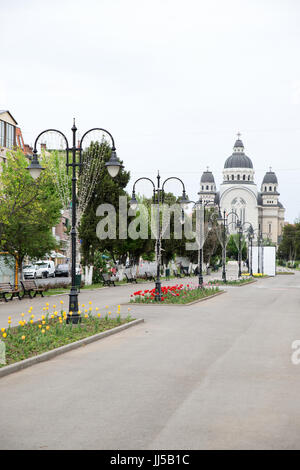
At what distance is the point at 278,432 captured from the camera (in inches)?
246

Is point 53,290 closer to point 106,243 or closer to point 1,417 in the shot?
point 106,243

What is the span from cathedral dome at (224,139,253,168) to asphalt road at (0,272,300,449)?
16304cm

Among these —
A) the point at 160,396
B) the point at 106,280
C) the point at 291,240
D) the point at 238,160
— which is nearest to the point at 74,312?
the point at 160,396

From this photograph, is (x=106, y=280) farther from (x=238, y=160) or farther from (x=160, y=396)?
(x=238, y=160)

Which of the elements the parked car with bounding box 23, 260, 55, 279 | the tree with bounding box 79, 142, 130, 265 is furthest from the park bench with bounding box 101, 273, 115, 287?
the parked car with bounding box 23, 260, 55, 279

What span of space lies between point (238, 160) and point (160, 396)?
558 feet

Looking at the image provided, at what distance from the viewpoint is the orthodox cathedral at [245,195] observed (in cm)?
16525

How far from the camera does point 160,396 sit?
7.87 m

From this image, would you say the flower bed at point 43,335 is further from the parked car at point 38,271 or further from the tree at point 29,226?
the parked car at point 38,271

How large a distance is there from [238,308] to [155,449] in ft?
53.6

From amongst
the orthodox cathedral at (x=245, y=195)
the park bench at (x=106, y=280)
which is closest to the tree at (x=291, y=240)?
the orthodox cathedral at (x=245, y=195)

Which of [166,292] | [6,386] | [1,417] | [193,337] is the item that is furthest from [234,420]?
[166,292]

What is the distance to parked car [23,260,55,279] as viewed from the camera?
1901 inches
